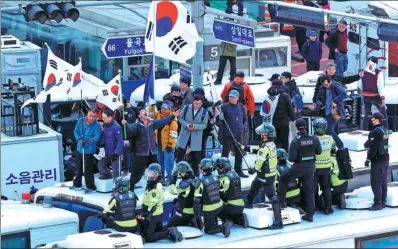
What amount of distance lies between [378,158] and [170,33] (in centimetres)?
365

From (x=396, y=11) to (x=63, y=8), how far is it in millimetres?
11064

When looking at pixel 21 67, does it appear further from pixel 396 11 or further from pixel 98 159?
pixel 396 11

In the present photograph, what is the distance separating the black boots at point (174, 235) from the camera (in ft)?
65.5

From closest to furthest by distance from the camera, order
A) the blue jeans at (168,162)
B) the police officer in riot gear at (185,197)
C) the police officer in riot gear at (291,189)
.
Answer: the police officer in riot gear at (185,197) → the police officer in riot gear at (291,189) → the blue jeans at (168,162)

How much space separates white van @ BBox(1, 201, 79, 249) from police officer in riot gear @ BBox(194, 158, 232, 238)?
173cm

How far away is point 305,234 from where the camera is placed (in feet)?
65.5

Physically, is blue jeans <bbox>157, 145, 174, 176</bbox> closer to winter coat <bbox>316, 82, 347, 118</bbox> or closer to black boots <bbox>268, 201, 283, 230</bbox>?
black boots <bbox>268, 201, 283, 230</bbox>

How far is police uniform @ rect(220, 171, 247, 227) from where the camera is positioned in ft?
68.6

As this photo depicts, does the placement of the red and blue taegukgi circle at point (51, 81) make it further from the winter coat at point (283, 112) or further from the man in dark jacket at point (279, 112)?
the winter coat at point (283, 112)

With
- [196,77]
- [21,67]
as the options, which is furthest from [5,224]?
[21,67]

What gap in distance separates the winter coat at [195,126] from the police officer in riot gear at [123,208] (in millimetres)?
2994

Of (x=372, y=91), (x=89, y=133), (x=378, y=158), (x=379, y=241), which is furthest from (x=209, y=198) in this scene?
(x=372, y=91)

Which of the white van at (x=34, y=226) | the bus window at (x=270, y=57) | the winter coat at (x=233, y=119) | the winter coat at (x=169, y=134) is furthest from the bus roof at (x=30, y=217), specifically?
the bus window at (x=270, y=57)

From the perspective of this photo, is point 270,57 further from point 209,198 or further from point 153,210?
point 153,210
